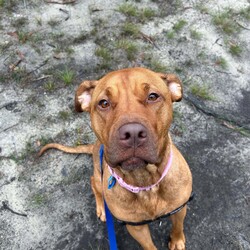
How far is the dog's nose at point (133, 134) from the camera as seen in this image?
2170mm

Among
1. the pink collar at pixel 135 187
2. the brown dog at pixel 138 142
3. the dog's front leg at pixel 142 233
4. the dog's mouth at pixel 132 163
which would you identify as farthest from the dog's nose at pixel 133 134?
the dog's front leg at pixel 142 233

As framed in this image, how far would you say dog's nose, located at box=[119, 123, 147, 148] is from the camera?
7.12ft

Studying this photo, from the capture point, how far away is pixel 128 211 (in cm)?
285

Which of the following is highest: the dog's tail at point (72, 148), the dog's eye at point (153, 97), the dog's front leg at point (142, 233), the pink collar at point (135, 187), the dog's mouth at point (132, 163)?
the dog's eye at point (153, 97)

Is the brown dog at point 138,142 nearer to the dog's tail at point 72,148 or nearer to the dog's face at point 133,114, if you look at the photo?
the dog's face at point 133,114

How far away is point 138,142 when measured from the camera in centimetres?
220

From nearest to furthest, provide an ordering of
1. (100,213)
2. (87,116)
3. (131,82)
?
(131,82) → (100,213) → (87,116)

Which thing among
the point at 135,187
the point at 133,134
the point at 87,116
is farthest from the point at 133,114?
the point at 87,116

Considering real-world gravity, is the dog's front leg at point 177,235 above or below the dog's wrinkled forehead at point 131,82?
below

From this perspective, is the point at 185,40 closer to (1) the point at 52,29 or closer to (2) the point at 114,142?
(1) the point at 52,29

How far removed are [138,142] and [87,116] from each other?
2230mm

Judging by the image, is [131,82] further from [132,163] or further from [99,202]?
[99,202]

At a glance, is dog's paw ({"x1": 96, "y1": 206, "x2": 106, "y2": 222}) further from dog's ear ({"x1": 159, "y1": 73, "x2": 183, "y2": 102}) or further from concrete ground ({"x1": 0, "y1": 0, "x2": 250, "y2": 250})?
dog's ear ({"x1": 159, "y1": 73, "x2": 183, "y2": 102})

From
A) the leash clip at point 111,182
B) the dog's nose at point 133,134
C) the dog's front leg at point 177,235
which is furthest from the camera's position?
the dog's front leg at point 177,235
